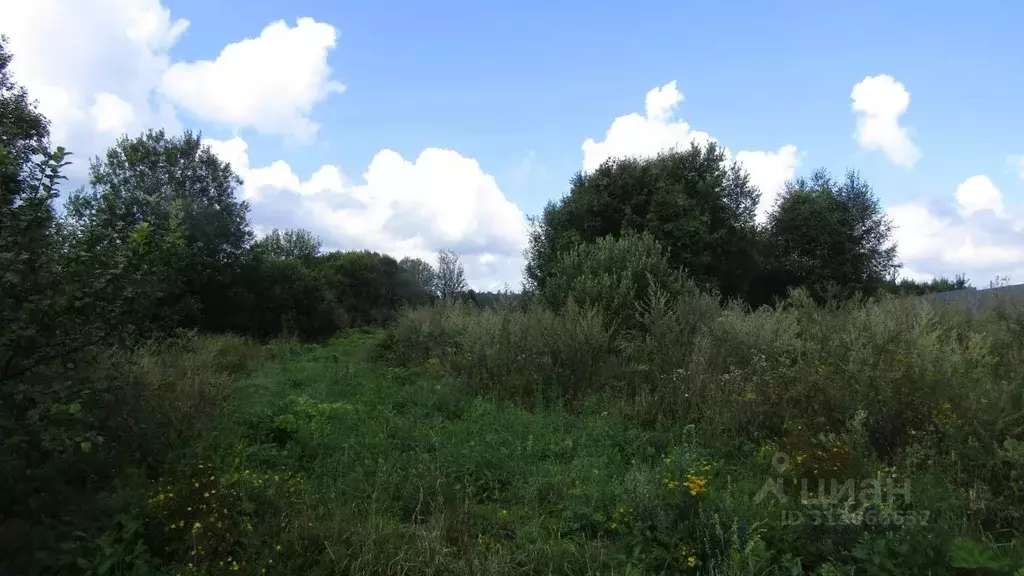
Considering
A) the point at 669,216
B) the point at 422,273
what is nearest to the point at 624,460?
the point at 669,216

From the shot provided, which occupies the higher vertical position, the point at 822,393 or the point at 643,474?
the point at 822,393

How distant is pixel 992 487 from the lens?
380 cm

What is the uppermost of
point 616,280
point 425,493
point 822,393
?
point 616,280

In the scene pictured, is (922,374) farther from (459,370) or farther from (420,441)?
(459,370)

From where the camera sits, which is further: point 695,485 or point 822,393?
point 822,393

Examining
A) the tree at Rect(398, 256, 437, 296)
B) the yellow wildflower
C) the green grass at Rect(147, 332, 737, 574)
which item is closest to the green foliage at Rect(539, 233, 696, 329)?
the green grass at Rect(147, 332, 737, 574)

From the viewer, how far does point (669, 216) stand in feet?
61.1

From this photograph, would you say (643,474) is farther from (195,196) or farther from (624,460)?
(195,196)

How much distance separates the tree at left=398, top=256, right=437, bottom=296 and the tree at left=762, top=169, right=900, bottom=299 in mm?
23955

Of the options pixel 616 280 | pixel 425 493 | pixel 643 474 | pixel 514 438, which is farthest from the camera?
pixel 616 280

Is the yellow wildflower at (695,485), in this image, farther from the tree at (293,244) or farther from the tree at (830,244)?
the tree at (293,244)

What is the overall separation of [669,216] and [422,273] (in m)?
29.1

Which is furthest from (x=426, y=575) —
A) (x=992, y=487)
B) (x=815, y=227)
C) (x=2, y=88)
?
(x=815, y=227)

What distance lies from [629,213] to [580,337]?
1112 cm
